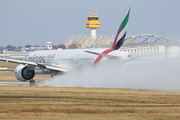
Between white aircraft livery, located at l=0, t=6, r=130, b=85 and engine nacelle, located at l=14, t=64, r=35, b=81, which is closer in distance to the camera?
white aircraft livery, located at l=0, t=6, r=130, b=85

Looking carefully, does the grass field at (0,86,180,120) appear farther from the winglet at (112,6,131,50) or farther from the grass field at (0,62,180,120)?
the winglet at (112,6,131,50)

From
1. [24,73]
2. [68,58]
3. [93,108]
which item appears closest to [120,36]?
[68,58]

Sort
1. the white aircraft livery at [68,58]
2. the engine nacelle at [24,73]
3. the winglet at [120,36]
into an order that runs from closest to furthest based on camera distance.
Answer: the white aircraft livery at [68,58] → the winglet at [120,36] → the engine nacelle at [24,73]

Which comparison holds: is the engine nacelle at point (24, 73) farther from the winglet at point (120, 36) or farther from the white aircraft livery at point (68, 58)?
the winglet at point (120, 36)

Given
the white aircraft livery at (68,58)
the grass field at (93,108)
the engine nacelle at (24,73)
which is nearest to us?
the grass field at (93,108)

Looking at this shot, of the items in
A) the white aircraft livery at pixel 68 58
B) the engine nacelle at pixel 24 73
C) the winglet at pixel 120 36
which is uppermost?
the winglet at pixel 120 36

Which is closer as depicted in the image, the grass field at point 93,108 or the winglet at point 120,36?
the grass field at point 93,108

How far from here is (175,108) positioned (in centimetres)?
1673

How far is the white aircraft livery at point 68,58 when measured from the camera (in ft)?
111

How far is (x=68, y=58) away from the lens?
38.6m

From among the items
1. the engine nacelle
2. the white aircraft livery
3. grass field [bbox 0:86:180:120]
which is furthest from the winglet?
grass field [bbox 0:86:180:120]

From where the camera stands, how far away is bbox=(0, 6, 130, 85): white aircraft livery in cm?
3391

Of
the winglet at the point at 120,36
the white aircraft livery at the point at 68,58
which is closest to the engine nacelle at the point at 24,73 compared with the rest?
the white aircraft livery at the point at 68,58

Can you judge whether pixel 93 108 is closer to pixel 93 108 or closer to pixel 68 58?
pixel 93 108
